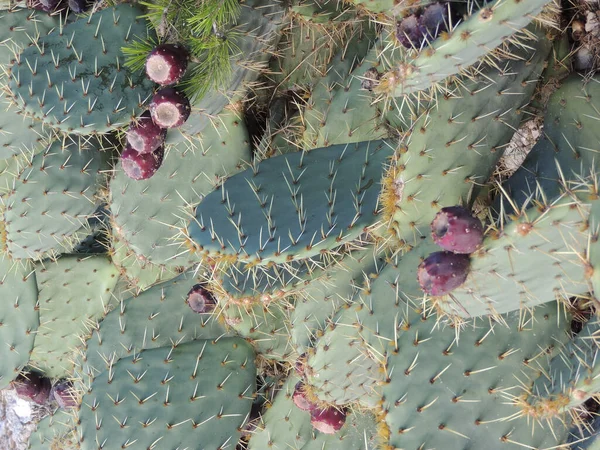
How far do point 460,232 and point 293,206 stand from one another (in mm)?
401

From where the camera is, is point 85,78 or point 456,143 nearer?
point 456,143

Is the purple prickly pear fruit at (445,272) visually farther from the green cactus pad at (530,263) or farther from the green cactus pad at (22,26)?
the green cactus pad at (22,26)

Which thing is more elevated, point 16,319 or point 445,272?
point 445,272

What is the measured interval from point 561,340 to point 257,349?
2.39ft

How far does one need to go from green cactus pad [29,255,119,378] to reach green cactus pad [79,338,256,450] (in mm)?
417

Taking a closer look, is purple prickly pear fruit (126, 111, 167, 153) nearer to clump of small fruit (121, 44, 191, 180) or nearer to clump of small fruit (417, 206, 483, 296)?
clump of small fruit (121, 44, 191, 180)

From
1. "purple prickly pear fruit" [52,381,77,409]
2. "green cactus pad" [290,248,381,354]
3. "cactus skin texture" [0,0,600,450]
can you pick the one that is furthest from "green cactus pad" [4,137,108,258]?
"green cactus pad" [290,248,381,354]

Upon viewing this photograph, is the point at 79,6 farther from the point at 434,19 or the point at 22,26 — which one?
the point at 434,19

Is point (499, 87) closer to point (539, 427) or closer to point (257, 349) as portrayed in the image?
point (539, 427)

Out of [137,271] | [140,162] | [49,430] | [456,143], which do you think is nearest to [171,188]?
[140,162]

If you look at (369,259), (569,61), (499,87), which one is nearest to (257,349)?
(369,259)

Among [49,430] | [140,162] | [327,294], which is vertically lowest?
[49,430]

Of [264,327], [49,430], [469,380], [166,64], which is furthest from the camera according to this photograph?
[49,430]

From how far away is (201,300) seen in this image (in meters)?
1.49
